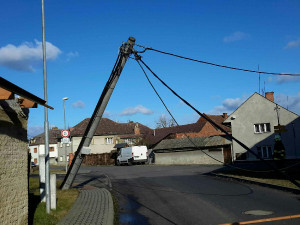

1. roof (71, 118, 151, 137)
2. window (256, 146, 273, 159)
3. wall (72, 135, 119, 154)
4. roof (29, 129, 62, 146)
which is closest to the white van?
window (256, 146, 273, 159)

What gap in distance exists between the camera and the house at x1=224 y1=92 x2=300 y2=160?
108 ft

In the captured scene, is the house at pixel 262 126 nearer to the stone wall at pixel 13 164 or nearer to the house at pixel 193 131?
the house at pixel 193 131

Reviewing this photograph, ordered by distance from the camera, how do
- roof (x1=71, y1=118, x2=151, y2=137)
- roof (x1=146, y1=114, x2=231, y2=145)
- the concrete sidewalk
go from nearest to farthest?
the concrete sidewalk, roof (x1=146, y1=114, x2=231, y2=145), roof (x1=71, y1=118, x2=151, y2=137)

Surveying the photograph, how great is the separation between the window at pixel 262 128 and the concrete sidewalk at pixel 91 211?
26581 millimetres

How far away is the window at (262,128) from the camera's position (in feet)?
117

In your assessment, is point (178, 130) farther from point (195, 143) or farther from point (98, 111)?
point (98, 111)

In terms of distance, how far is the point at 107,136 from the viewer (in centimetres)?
6175

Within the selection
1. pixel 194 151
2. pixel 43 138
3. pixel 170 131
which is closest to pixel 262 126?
pixel 194 151

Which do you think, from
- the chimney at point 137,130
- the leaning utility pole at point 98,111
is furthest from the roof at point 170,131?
the leaning utility pole at point 98,111

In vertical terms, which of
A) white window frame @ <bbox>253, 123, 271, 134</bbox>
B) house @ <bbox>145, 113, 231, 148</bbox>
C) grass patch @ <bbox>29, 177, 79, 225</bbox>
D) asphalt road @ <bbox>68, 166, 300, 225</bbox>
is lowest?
asphalt road @ <bbox>68, 166, 300, 225</bbox>

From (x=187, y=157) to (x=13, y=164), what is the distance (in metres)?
34.1

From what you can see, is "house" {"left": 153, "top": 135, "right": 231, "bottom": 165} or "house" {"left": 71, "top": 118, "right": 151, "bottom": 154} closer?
"house" {"left": 153, "top": 135, "right": 231, "bottom": 165}

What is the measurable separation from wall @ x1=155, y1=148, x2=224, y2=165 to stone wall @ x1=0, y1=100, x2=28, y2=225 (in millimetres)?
30130

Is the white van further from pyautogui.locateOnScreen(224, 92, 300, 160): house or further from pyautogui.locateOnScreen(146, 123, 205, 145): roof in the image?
pyautogui.locateOnScreen(224, 92, 300, 160): house
